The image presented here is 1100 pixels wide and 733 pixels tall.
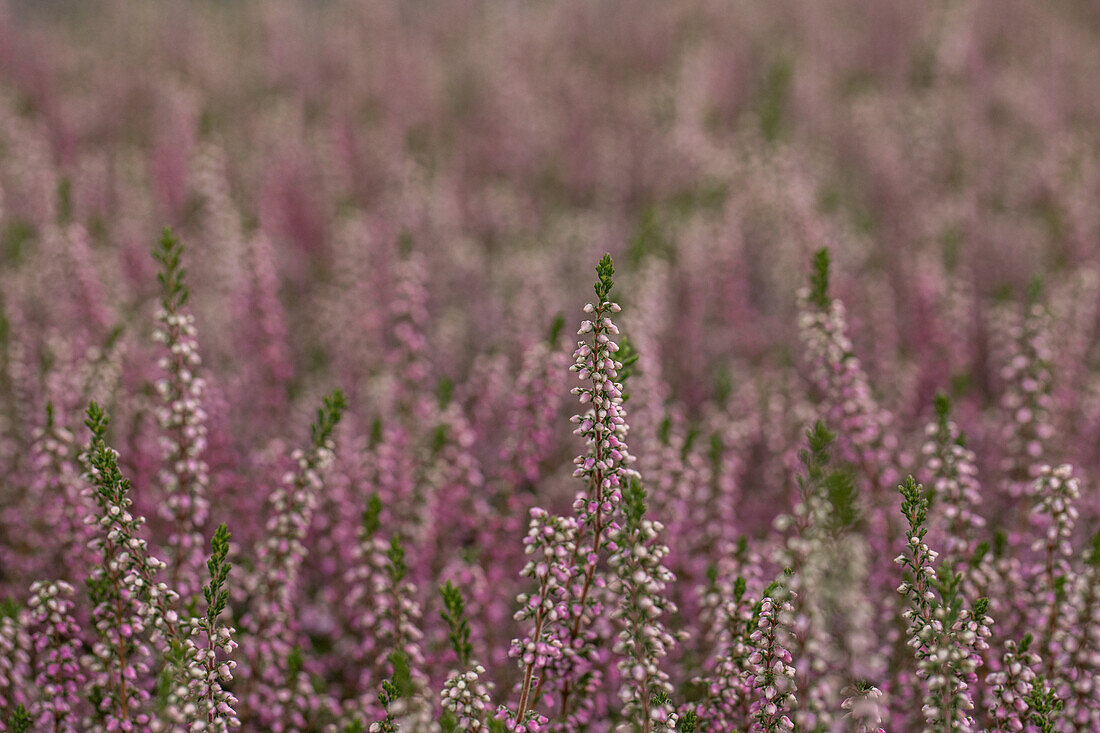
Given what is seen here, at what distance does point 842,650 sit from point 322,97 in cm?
1922

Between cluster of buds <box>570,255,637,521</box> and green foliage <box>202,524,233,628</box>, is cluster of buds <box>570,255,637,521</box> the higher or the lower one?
the higher one

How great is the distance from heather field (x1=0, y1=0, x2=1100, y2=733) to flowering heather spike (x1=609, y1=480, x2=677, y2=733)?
34 millimetres

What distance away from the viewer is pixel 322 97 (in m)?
20.7

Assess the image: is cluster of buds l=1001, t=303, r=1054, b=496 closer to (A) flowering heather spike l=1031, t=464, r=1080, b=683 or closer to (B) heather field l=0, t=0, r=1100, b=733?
(B) heather field l=0, t=0, r=1100, b=733

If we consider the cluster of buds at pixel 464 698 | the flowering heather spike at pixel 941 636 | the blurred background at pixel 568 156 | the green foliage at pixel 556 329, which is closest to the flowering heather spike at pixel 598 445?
the cluster of buds at pixel 464 698

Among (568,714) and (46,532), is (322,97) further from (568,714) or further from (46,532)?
(568,714)

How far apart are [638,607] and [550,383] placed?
3.10m

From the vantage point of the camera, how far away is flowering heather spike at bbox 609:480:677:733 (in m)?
4.37

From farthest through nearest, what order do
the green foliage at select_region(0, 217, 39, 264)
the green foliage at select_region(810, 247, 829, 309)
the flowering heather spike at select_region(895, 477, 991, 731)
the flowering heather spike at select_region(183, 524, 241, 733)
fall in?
the green foliage at select_region(0, 217, 39, 264), the green foliage at select_region(810, 247, 829, 309), the flowering heather spike at select_region(183, 524, 241, 733), the flowering heather spike at select_region(895, 477, 991, 731)

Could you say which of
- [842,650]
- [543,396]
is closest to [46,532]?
[543,396]

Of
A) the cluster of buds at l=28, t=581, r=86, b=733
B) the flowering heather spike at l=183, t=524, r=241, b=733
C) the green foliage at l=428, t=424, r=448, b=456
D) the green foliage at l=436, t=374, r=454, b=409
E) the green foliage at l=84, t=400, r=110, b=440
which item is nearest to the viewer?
the flowering heather spike at l=183, t=524, r=241, b=733

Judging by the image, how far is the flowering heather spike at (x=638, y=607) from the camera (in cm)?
437

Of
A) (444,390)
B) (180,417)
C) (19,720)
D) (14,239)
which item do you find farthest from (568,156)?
(19,720)

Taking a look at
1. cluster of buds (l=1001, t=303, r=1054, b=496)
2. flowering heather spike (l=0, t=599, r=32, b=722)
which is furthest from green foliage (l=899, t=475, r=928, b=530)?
flowering heather spike (l=0, t=599, r=32, b=722)
